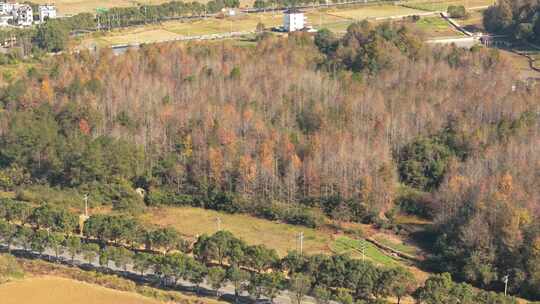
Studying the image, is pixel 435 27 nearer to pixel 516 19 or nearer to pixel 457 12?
pixel 457 12

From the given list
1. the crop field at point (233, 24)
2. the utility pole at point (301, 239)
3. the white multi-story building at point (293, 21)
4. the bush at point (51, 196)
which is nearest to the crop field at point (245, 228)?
the utility pole at point (301, 239)

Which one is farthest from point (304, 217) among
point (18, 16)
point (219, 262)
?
point (18, 16)

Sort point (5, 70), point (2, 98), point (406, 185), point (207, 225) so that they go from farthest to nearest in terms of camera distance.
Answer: point (5, 70), point (2, 98), point (406, 185), point (207, 225)

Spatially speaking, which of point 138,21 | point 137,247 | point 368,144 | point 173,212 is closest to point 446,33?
point 138,21

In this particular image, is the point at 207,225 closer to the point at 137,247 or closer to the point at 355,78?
the point at 137,247

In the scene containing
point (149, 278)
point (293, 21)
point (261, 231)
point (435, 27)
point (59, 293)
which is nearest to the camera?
point (59, 293)

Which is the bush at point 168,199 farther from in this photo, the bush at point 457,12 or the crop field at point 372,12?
the bush at point 457,12

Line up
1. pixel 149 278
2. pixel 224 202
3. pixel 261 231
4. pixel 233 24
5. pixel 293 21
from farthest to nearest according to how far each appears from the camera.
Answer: pixel 233 24 → pixel 293 21 → pixel 224 202 → pixel 261 231 → pixel 149 278

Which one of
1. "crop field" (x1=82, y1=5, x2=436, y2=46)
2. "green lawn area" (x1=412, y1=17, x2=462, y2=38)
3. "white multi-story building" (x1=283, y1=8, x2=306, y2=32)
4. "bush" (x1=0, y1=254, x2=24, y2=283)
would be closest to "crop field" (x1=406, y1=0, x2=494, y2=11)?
"crop field" (x1=82, y1=5, x2=436, y2=46)
